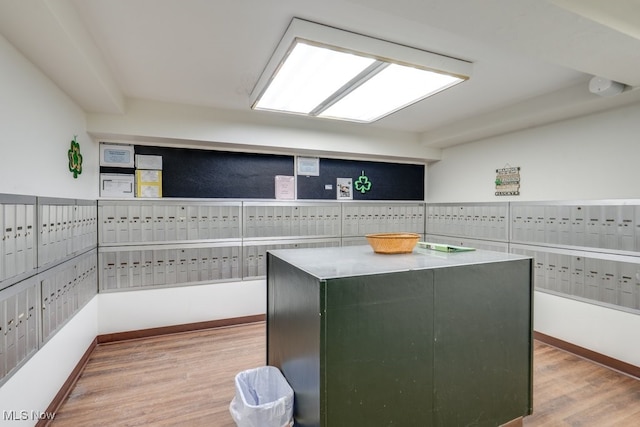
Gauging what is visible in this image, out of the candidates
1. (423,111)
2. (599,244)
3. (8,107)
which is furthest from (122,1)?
(599,244)

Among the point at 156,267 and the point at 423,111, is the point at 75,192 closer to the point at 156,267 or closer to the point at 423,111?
the point at 156,267

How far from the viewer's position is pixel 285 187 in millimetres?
3863

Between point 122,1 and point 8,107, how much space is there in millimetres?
793

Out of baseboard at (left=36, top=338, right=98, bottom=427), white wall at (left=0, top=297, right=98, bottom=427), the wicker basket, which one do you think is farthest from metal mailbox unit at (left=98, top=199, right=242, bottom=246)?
the wicker basket

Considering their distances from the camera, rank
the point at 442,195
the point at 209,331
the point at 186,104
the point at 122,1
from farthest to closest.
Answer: the point at 442,195, the point at 209,331, the point at 186,104, the point at 122,1

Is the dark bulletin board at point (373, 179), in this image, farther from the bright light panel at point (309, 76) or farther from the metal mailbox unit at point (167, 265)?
the bright light panel at point (309, 76)

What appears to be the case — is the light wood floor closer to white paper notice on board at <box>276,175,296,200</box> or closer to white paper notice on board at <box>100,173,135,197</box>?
white paper notice on board at <box>100,173,135,197</box>

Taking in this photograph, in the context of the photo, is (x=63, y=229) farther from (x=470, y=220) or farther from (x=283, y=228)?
(x=470, y=220)

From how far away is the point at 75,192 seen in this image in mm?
2570

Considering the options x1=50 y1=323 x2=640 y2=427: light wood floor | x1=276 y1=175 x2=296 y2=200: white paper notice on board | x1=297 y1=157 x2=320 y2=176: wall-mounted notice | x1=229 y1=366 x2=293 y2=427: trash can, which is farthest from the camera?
x1=297 y1=157 x2=320 y2=176: wall-mounted notice

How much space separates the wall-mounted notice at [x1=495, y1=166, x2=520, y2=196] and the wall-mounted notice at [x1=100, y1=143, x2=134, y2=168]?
3.95 metres

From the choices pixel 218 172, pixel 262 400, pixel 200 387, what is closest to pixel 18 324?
pixel 200 387

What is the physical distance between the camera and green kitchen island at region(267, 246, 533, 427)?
138cm

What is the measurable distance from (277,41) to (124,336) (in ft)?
9.96
